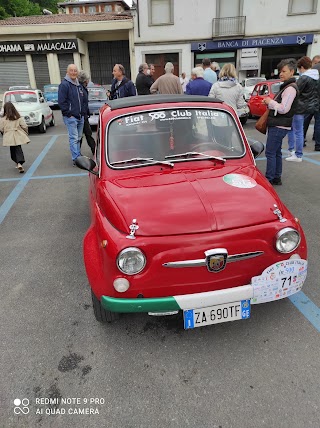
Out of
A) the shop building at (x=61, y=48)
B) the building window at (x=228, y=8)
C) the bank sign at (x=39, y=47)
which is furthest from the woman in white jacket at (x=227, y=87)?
the bank sign at (x=39, y=47)

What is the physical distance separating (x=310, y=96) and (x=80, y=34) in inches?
1019

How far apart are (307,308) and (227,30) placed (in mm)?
25808

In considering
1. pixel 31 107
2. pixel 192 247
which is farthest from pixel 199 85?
pixel 31 107

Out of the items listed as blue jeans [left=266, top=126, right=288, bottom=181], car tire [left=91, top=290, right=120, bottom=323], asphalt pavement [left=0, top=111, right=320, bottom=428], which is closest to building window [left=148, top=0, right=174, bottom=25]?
blue jeans [left=266, top=126, right=288, bottom=181]

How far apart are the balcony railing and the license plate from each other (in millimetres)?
25841

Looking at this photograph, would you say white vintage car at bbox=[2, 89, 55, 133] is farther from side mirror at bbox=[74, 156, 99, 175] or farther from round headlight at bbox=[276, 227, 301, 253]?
round headlight at bbox=[276, 227, 301, 253]

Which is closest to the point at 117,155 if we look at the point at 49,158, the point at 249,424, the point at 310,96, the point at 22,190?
the point at 249,424

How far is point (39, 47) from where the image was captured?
90.6 feet

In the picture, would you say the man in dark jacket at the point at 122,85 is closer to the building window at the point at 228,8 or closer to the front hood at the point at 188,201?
the front hood at the point at 188,201

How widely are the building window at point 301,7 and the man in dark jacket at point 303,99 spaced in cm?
2090

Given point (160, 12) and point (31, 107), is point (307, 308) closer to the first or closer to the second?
point (31, 107)

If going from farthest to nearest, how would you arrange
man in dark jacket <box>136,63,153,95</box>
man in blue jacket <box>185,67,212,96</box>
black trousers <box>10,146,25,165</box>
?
man in dark jacket <box>136,63,153,95</box>
black trousers <box>10,146,25,165</box>
man in blue jacket <box>185,67,212,96</box>

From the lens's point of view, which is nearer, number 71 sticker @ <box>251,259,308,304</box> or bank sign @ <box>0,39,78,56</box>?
number 71 sticker @ <box>251,259,308,304</box>

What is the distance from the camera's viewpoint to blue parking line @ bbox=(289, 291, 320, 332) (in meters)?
2.80
